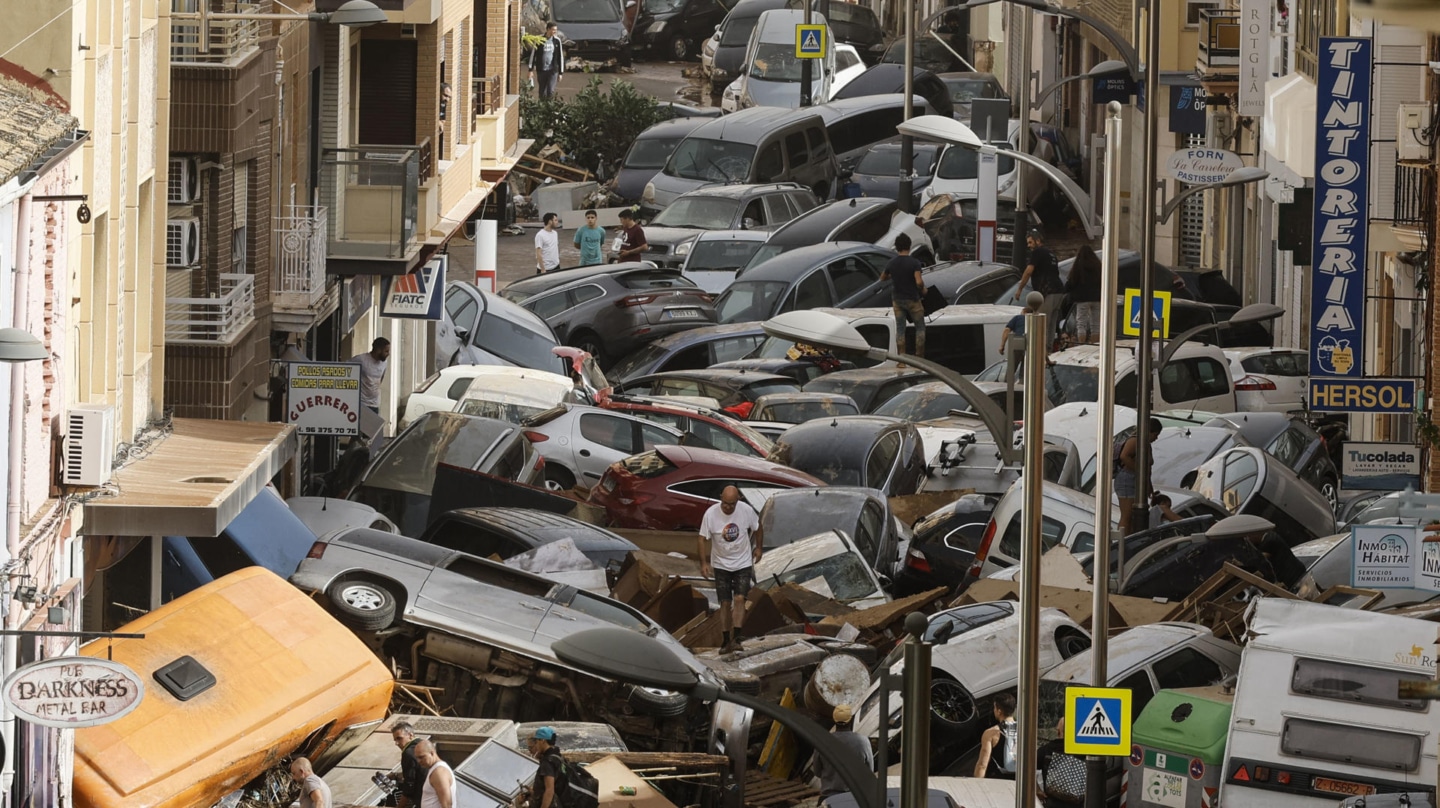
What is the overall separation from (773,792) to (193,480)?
4.69 metres

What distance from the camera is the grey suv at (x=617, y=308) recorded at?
3416 cm

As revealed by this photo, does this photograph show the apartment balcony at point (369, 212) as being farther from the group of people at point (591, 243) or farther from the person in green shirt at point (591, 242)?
the person in green shirt at point (591, 242)

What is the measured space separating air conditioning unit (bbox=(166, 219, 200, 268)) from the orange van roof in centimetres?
527

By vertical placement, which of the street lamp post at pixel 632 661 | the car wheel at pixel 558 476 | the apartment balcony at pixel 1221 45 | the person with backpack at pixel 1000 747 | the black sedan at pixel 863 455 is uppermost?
the apartment balcony at pixel 1221 45

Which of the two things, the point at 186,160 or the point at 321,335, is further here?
the point at 321,335

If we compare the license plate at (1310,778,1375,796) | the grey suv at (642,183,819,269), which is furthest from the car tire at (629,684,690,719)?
the grey suv at (642,183,819,269)

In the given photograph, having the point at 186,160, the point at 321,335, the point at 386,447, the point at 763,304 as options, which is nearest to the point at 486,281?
the point at 763,304

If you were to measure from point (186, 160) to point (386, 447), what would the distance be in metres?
4.15

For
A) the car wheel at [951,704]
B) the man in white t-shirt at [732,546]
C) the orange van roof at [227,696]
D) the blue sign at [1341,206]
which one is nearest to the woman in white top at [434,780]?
the orange van roof at [227,696]

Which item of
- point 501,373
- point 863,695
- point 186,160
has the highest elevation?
point 186,160

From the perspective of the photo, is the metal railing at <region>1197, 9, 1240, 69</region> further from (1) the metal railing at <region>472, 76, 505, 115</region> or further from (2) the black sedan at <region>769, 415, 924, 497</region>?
(2) the black sedan at <region>769, 415, 924, 497</region>

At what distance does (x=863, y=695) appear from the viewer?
1727 centimetres

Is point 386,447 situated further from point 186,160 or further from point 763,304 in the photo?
point 763,304

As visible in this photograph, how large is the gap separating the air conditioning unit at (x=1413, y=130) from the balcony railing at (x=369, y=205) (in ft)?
36.6
